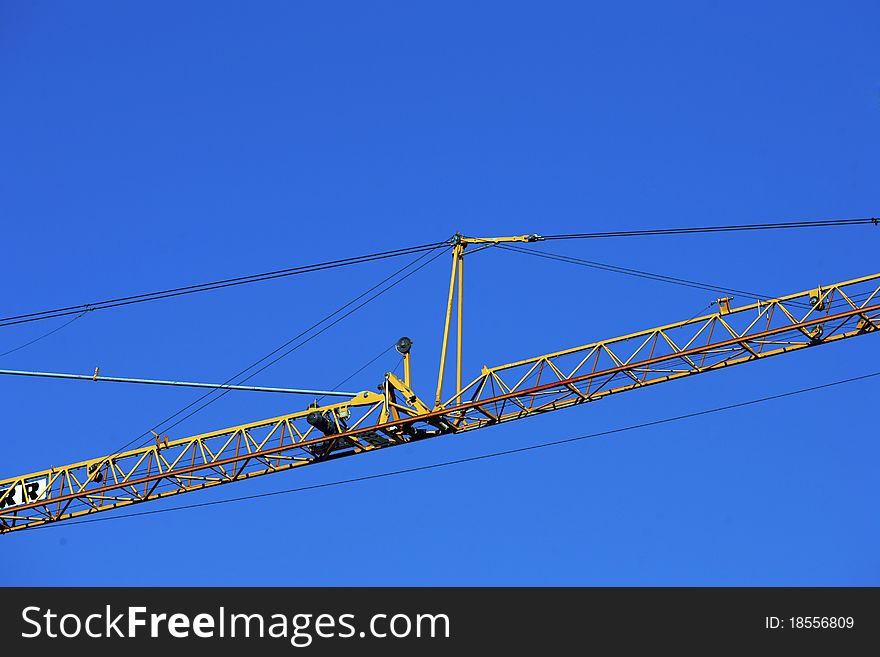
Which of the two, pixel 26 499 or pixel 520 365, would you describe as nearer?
pixel 520 365

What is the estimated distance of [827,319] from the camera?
81188 mm

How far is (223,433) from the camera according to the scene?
3359 inches

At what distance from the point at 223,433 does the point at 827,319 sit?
2752 centimetres
